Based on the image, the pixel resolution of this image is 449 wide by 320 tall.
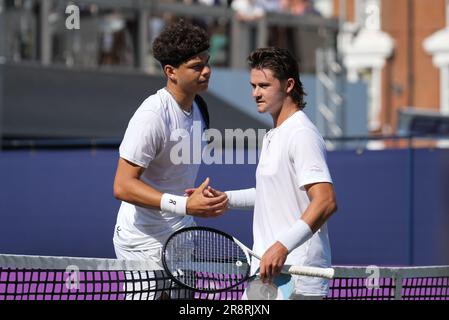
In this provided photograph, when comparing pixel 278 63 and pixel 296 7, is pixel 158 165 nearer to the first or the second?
pixel 278 63

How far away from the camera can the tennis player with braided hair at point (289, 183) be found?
13.7 ft

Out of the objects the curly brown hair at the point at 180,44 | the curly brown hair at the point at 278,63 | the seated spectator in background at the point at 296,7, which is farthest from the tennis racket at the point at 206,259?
the seated spectator in background at the point at 296,7

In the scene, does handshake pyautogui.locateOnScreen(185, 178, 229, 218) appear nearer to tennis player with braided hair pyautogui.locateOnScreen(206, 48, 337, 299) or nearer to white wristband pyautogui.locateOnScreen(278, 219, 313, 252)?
tennis player with braided hair pyautogui.locateOnScreen(206, 48, 337, 299)

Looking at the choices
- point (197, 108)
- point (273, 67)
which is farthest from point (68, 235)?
point (273, 67)

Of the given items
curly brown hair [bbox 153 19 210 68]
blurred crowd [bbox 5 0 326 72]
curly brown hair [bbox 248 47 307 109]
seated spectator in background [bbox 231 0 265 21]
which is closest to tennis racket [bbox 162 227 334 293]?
curly brown hair [bbox 248 47 307 109]

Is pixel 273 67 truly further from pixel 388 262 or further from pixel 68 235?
pixel 68 235

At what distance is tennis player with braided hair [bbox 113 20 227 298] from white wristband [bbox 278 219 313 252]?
81cm

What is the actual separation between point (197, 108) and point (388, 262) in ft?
20.4

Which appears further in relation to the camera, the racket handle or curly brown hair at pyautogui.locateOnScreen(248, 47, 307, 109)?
curly brown hair at pyautogui.locateOnScreen(248, 47, 307, 109)

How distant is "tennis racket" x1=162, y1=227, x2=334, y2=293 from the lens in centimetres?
444

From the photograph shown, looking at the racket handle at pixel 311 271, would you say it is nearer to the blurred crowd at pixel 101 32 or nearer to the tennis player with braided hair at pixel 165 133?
the tennis player with braided hair at pixel 165 133

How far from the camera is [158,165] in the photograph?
4.95m

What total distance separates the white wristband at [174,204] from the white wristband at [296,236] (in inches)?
21.6

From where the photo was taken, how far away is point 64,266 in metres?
4.53
